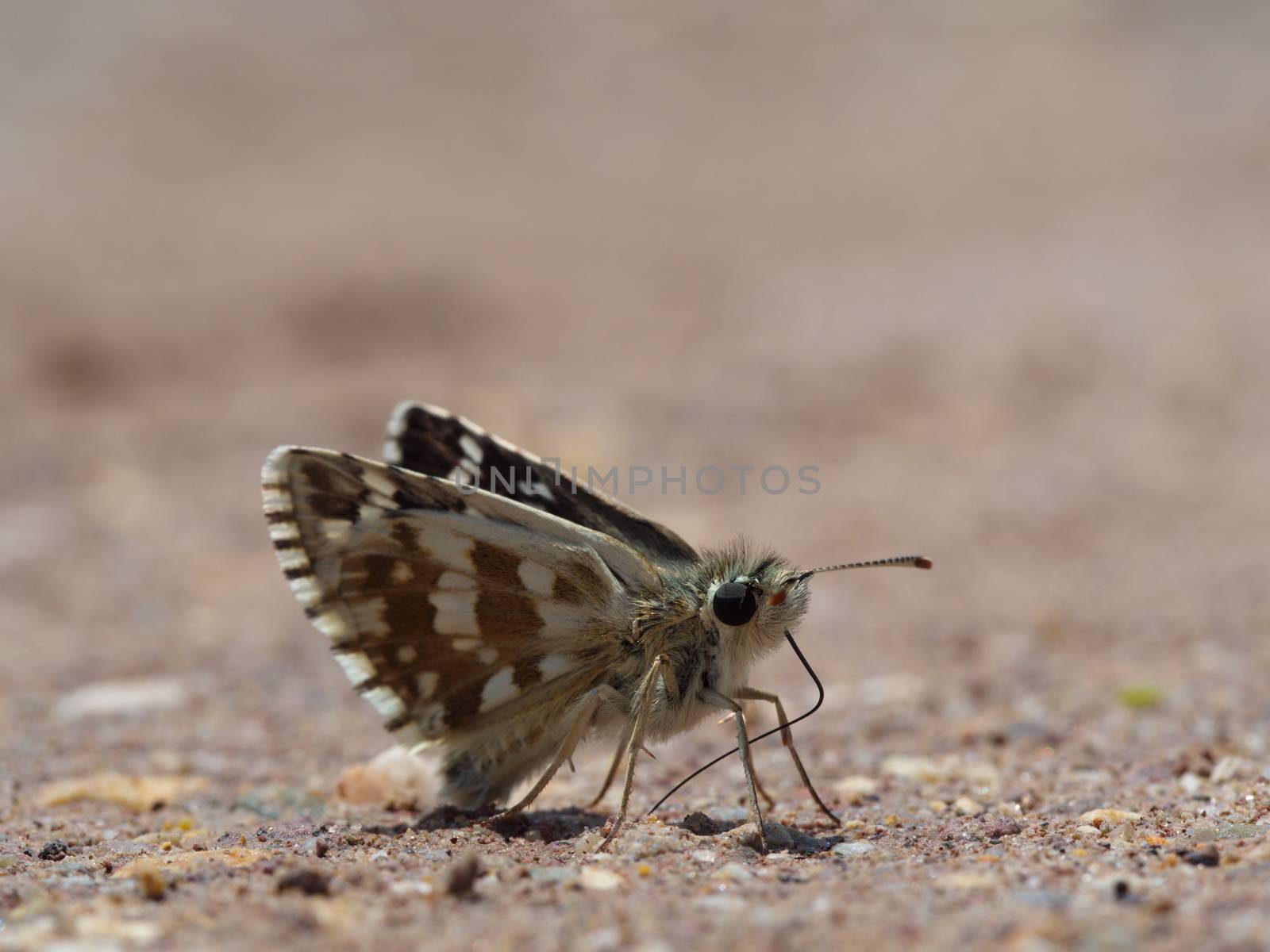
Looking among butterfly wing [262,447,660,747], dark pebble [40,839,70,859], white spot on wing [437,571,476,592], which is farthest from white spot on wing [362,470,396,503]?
dark pebble [40,839,70,859]

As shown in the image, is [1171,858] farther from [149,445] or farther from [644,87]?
[644,87]

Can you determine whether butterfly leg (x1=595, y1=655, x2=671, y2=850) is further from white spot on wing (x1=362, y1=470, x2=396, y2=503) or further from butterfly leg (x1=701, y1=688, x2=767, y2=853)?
white spot on wing (x1=362, y1=470, x2=396, y2=503)

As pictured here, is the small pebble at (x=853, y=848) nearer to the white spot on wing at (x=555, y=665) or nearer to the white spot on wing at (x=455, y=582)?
the white spot on wing at (x=555, y=665)

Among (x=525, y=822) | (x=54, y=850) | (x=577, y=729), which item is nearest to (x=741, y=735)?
(x=577, y=729)

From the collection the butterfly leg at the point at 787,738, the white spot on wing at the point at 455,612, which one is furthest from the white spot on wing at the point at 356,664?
the butterfly leg at the point at 787,738

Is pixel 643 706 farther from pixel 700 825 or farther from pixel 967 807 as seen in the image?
pixel 967 807
